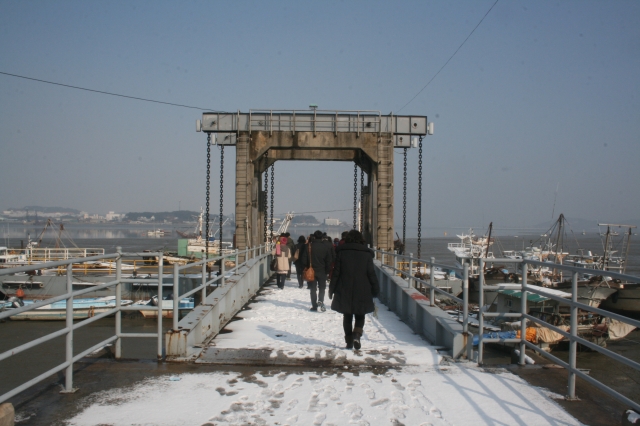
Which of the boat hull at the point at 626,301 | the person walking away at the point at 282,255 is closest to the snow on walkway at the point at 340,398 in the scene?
the person walking away at the point at 282,255

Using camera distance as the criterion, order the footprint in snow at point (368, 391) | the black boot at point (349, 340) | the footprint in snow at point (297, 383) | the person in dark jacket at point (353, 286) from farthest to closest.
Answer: the black boot at point (349, 340) → the person in dark jacket at point (353, 286) → the footprint in snow at point (297, 383) → the footprint in snow at point (368, 391)

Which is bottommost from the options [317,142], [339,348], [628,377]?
[628,377]

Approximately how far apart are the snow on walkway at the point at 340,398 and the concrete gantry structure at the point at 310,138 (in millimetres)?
11931

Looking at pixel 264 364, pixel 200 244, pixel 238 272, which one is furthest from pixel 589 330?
pixel 200 244

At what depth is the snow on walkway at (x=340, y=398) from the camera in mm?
4984

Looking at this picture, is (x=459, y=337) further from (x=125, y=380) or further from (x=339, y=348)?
(x=125, y=380)

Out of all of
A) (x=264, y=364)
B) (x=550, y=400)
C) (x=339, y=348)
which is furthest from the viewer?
(x=339, y=348)

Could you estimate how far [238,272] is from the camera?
42.5 feet

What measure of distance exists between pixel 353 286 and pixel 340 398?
234 centimetres

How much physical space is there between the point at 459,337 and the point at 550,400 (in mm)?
1867

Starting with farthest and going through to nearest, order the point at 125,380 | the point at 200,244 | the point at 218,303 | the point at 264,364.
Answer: the point at 200,244 → the point at 218,303 → the point at 264,364 → the point at 125,380

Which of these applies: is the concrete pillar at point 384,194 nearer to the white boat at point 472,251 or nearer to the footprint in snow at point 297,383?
the footprint in snow at point 297,383

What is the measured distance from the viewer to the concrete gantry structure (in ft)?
62.6

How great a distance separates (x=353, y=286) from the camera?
7.73 meters
